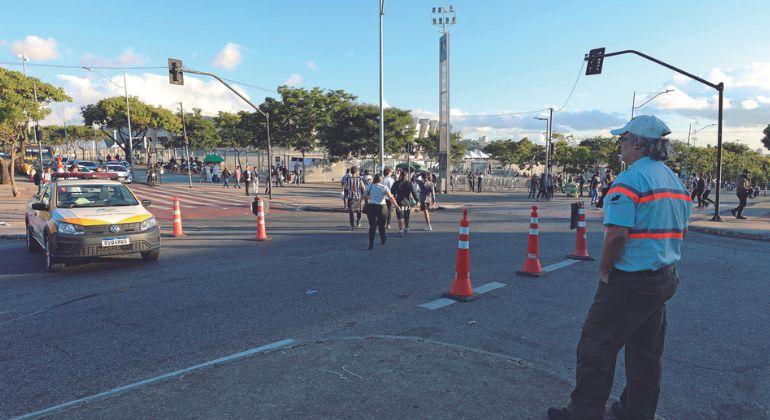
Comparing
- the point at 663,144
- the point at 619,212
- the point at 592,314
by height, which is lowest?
the point at 592,314

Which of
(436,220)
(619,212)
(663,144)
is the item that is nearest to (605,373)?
(619,212)

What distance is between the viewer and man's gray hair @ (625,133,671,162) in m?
2.77

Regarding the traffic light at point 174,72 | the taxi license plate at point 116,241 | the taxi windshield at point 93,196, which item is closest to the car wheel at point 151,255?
the taxi license plate at point 116,241

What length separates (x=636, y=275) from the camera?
2.73 meters

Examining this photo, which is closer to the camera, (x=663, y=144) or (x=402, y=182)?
(x=663, y=144)

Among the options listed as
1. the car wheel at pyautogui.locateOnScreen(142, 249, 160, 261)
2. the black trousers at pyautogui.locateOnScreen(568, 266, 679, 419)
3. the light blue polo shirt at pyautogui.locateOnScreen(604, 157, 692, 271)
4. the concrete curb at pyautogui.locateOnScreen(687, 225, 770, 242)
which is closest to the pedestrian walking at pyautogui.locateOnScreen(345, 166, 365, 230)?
the car wheel at pyautogui.locateOnScreen(142, 249, 160, 261)

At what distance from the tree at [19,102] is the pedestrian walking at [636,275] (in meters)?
25.3

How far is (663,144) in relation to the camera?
2.77 meters

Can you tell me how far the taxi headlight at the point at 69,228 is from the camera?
24.1 feet

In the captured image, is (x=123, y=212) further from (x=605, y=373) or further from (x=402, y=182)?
(x=605, y=373)

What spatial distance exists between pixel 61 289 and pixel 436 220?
11.8 m

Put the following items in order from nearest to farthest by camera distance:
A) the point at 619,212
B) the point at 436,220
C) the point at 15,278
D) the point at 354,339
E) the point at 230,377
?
the point at 619,212
the point at 230,377
the point at 354,339
the point at 15,278
the point at 436,220

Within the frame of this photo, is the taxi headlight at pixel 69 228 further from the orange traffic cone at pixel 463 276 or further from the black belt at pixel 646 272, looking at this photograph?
the black belt at pixel 646 272

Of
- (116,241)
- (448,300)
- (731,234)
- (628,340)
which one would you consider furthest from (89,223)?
(731,234)
